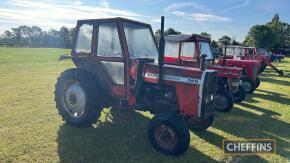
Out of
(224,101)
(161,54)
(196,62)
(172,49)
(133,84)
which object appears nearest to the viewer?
(161,54)

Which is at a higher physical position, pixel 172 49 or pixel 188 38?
pixel 188 38

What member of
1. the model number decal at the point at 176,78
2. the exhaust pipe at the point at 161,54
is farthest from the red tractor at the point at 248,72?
the exhaust pipe at the point at 161,54

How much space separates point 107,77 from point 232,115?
147 inches

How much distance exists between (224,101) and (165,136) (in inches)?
140

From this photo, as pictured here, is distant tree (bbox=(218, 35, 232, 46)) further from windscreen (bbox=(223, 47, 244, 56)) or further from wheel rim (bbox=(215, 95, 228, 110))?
wheel rim (bbox=(215, 95, 228, 110))

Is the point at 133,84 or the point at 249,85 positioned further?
the point at 249,85

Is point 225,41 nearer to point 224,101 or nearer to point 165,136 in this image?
point 224,101

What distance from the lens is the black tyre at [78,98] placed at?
5.06 meters

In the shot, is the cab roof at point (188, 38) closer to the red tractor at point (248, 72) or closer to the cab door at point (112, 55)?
the red tractor at point (248, 72)

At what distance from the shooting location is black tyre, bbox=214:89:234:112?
290 inches

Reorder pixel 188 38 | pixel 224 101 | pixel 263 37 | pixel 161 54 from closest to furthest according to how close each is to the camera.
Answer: pixel 161 54 < pixel 224 101 < pixel 188 38 < pixel 263 37

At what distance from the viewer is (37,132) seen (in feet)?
17.0

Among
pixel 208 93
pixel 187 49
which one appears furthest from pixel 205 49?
pixel 208 93

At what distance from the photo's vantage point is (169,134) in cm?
437
